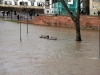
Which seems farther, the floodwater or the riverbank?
the riverbank

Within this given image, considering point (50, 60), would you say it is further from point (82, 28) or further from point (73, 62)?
point (82, 28)

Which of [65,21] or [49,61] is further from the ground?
[65,21]

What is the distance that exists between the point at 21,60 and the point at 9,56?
1.46 meters

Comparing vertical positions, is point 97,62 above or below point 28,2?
below

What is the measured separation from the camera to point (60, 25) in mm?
44594

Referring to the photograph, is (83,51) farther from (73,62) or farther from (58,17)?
(58,17)

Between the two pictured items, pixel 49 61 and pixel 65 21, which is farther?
pixel 65 21

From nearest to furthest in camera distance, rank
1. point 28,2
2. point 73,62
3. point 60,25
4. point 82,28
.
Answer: point 73,62 → point 82,28 → point 60,25 → point 28,2

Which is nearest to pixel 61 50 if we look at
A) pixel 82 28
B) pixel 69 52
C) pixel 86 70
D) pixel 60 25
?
pixel 69 52

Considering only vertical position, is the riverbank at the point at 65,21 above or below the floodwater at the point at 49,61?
above

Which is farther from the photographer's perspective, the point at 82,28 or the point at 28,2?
the point at 28,2

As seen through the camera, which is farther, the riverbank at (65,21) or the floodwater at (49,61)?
the riverbank at (65,21)

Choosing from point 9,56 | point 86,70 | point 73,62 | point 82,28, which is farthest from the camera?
point 82,28

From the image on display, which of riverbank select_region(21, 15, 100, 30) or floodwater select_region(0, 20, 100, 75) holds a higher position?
riverbank select_region(21, 15, 100, 30)
